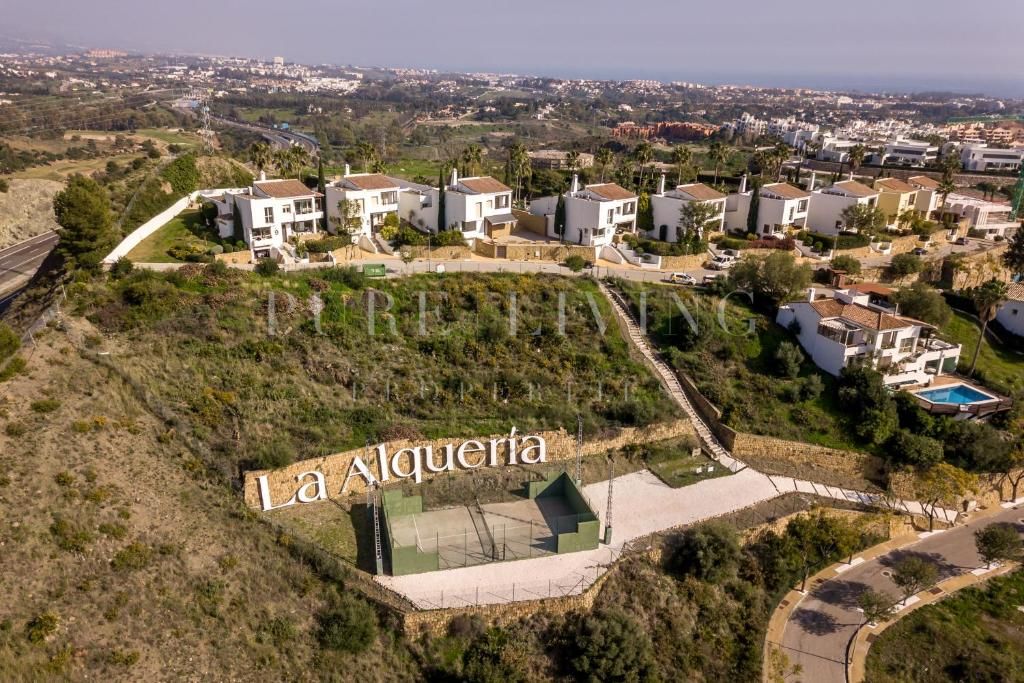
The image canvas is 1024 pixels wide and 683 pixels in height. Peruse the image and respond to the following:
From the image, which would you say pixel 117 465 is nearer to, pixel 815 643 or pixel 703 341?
pixel 815 643

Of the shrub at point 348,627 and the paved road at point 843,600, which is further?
the paved road at point 843,600

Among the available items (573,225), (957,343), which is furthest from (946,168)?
(573,225)

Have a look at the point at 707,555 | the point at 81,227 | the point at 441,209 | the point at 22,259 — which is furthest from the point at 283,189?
the point at 707,555

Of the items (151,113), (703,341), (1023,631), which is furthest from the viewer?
(151,113)

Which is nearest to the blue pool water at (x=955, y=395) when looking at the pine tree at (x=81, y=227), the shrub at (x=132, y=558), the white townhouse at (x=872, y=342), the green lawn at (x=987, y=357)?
the white townhouse at (x=872, y=342)

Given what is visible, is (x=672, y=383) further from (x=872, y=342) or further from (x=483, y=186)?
(x=483, y=186)

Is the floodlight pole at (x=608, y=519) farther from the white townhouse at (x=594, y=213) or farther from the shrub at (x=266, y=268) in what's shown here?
the white townhouse at (x=594, y=213)

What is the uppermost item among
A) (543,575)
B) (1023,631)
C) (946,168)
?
(946,168)
